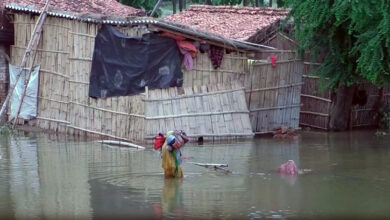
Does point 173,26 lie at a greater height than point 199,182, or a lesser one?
greater

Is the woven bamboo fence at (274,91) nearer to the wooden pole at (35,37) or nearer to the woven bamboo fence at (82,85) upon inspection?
the woven bamboo fence at (82,85)

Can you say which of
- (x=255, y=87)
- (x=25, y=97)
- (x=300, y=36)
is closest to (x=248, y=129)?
(x=255, y=87)

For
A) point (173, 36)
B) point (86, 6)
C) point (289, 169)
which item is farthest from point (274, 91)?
point (289, 169)

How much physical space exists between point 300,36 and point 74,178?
7288 mm

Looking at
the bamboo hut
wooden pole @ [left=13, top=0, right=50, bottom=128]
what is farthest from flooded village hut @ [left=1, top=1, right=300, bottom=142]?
the bamboo hut

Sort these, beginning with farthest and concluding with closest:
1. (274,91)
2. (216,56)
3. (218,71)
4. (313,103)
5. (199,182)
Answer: (313,103), (274,91), (218,71), (216,56), (199,182)

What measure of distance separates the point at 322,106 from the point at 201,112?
3894 mm

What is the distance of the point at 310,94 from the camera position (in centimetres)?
2128

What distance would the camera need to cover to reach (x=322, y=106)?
2098 centimetres

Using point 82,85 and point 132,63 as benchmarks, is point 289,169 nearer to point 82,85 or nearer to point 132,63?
point 132,63

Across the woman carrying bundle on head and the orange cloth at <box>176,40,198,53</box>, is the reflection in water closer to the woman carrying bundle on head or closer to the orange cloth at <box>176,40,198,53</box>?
the woman carrying bundle on head

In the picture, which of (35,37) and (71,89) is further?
(35,37)

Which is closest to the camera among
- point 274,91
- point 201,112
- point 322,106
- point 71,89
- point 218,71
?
point 201,112

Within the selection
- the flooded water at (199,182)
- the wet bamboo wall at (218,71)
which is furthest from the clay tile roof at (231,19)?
the flooded water at (199,182)
